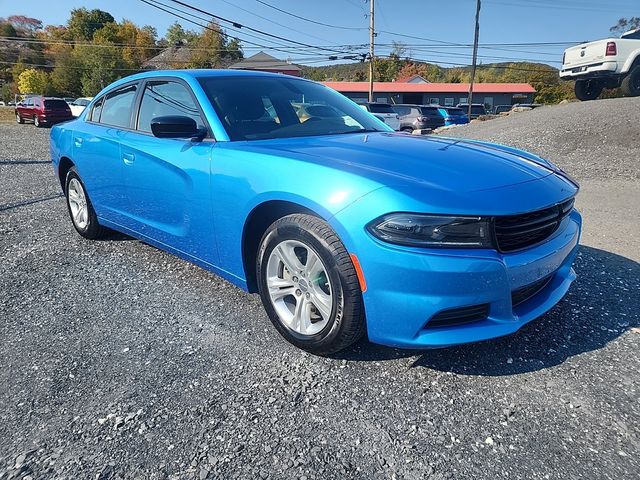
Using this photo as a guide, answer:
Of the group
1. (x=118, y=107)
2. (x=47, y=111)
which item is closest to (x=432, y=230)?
(x=118, y=107)

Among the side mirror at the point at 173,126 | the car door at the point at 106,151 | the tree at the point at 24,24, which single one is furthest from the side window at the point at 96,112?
the tree at the point at 24,24

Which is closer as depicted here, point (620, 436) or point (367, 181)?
point (620, 436)

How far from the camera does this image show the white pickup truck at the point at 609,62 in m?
11.6

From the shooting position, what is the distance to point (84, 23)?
255 feet

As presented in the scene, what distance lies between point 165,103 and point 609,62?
12.6 metres

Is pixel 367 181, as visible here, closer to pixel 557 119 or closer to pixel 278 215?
pixel 278 215

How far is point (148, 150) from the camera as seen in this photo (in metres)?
3.22

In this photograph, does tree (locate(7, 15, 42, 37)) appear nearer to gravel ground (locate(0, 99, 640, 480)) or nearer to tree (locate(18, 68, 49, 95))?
tree (locate(18, 68, 49, 95))

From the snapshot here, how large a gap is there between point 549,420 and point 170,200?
2.55m

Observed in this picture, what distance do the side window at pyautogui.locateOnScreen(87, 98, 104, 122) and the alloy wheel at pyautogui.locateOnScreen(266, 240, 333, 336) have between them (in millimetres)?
2782

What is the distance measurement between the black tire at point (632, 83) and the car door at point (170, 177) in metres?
13.4

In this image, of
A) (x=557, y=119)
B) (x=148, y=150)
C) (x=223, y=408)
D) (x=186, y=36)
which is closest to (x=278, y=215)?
(x=223, y=408)

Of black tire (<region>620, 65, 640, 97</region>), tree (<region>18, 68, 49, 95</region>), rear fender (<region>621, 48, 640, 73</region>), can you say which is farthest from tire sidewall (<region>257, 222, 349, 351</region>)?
tree (<region>18, 68, 49, 95</region>)

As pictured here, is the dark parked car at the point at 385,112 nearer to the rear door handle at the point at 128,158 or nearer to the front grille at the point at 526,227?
the rear door handle at the point at 128,158
